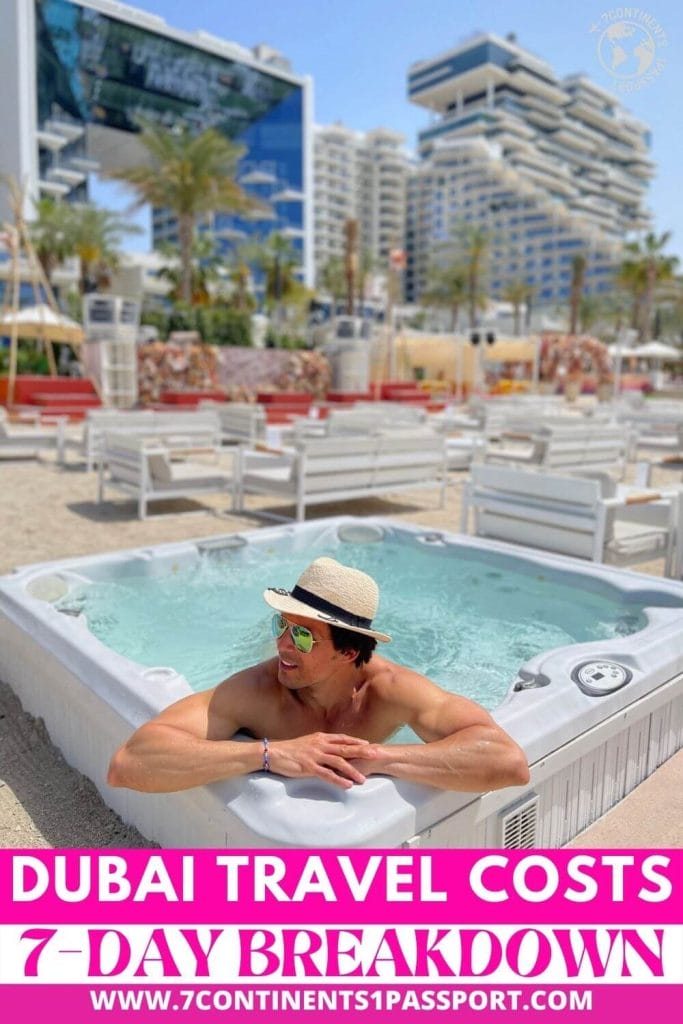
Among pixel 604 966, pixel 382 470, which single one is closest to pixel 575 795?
pixel 604 966

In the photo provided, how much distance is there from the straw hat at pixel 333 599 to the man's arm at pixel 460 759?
28 centimetres

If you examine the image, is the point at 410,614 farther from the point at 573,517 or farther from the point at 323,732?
the point at 323,732

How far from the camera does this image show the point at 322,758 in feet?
6.06

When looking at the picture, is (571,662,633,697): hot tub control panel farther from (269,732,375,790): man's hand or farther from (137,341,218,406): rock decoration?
(137,341,218,406): rock decoration

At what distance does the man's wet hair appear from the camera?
188 centimetres

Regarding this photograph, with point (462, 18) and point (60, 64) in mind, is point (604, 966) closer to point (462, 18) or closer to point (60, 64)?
point (462, 18)

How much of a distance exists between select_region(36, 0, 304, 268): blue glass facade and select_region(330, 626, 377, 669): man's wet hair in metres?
46.7

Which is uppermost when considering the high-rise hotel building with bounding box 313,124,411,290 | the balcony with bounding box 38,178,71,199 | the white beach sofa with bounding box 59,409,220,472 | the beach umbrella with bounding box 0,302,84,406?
the high-rise hotel building with bounding box 313,124,411,290

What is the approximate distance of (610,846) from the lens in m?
2.31

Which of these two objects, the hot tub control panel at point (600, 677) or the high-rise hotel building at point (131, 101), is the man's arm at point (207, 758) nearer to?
the hot tub control panel at point (600, 677)

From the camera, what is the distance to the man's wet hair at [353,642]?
1885mm

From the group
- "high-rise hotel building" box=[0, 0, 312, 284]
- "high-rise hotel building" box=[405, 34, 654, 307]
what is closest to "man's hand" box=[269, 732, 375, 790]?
"high-rise hotel building" box=[0, 0, 312, 284]

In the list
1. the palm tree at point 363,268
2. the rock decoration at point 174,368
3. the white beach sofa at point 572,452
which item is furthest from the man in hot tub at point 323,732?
the palm tree at point 363,268
